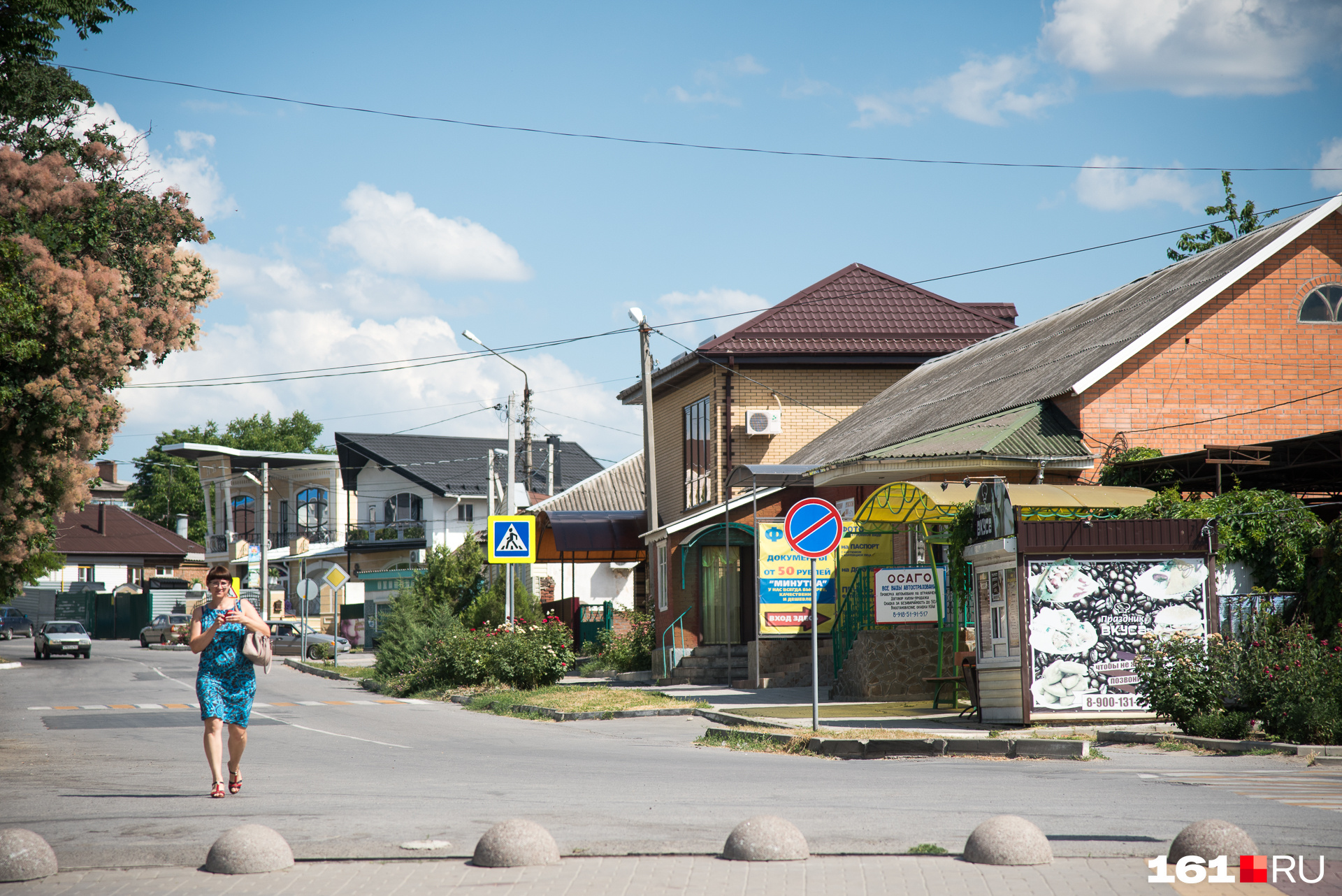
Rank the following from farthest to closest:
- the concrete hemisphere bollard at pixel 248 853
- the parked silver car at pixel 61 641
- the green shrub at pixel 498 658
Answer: the parked silver car at pixel 61 641
the green shrub at pixel 498 658
the concrete hemisphere bollard at pixel 248 853

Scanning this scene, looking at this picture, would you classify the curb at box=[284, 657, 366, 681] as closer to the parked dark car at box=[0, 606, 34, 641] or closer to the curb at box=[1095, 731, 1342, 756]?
the curb at box=[1095, 731, 1342, 756]

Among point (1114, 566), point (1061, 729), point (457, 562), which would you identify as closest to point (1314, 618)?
point (1114, 566)

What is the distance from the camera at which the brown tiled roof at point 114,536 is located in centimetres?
6216

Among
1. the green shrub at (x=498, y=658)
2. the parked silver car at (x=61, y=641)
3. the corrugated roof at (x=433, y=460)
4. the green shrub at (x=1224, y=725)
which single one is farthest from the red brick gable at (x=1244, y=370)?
the corrugated roof at (x=433, y=460)

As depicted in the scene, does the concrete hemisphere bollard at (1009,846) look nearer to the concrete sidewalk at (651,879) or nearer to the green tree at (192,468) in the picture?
the concrete sidewalk at (651,879)

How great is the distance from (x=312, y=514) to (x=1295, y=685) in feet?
201

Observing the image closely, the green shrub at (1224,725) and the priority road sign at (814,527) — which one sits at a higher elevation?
the priority road sign at (814,527)

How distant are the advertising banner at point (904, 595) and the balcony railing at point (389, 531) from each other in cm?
4185

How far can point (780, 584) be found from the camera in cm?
2267

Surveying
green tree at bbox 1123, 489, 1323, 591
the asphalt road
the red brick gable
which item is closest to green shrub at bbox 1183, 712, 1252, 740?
the asphalt road

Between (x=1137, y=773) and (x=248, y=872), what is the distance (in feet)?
26.7

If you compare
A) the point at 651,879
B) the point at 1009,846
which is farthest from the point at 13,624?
the point at 1009,846

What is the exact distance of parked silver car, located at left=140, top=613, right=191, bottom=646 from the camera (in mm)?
51125

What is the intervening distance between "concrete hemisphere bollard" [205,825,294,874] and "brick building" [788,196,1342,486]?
14392 mm
